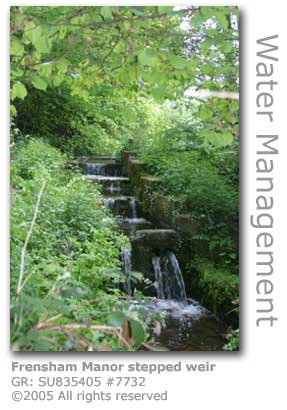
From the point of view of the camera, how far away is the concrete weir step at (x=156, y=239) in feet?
12.8

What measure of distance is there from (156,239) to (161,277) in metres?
0.37

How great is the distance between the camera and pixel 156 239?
12.9ft

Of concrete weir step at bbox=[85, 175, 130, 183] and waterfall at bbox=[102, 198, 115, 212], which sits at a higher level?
concrete weir step at bbox=[85, 175, 130, 183]

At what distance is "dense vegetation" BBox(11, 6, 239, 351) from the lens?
5.97 feet

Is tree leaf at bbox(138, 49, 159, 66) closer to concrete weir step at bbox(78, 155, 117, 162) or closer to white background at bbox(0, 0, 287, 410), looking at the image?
white background at bbox(0, 0, 287, 410)

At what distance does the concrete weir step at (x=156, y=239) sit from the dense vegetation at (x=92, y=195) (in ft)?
0.77

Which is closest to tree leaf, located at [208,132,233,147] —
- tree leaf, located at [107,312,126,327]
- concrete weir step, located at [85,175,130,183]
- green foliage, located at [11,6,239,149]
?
green foliage, located at [11,6,239,149]

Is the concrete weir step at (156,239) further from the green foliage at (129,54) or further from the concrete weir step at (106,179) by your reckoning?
the green foliage at (129,54)

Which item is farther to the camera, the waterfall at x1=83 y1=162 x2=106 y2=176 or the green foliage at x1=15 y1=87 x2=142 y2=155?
the waterfall at x1=83 y1=162 x2=106 y2=176

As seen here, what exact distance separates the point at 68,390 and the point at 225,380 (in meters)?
0.65

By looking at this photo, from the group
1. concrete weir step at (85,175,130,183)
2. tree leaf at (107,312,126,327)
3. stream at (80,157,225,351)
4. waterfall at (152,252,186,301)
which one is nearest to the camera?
tree leaf at (107,312,126,327)

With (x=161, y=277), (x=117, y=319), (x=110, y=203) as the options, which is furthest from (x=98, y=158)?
(x=117, y=319)

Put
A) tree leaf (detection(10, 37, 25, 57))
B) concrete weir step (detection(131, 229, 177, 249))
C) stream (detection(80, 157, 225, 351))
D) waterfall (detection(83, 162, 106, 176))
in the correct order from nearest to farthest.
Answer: tree leaf (detection(10, 37, 25, 57)) < stream (detection(80, 157, 225, 351)) < concrete weir step (detection(131, 229, 177, 249)) < waterfall (detection(83, 162, 106, 176))
